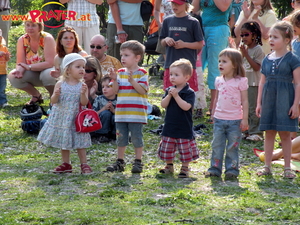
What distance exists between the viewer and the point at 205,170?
6.09m

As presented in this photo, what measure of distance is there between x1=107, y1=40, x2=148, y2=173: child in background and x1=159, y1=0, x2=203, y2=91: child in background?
5.60 ft

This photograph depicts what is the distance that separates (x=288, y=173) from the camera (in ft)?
18.8

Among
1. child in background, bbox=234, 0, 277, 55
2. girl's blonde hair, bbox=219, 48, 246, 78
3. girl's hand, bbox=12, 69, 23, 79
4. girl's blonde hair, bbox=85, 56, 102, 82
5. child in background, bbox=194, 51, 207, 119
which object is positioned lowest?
child in background, bbox=194, 51, 207, 119

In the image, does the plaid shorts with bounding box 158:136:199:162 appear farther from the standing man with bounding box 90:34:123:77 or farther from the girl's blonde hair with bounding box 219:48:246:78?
the standing man with bounding box 90:34:123:77

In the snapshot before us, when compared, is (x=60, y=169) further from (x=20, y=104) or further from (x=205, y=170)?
(x=20, y=104)

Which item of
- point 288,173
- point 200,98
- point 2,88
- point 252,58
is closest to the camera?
point 288,173

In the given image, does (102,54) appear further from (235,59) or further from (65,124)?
(235,59)

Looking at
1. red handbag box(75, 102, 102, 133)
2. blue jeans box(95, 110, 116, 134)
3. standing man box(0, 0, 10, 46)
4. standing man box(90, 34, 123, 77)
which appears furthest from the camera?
standing man box(0, 0, 10, 46)

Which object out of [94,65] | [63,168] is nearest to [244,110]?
[63,168]

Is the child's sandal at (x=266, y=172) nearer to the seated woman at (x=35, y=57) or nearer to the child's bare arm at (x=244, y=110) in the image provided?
the child's bare arm at (x=244, y=110)

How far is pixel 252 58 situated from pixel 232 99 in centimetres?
175

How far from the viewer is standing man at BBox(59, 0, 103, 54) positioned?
9.34 metres

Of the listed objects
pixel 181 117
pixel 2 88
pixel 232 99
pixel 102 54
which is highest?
pixel 102 54

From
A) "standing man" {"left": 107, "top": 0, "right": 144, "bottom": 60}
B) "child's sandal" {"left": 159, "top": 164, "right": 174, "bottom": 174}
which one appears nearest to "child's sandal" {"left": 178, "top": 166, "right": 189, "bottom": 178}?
"child's sandal" {"left": 159, "top": 164, "right": 174, "bottom": 174}
